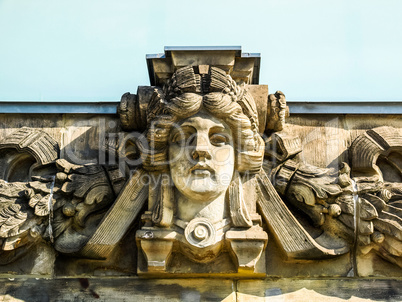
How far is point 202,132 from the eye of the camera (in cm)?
Answer: 532

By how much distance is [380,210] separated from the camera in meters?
5.40

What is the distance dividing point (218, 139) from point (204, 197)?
45 centimetres

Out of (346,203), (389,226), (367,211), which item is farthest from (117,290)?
(389,226)

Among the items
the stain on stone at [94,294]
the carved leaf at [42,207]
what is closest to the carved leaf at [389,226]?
the stain on stone at [94,294]

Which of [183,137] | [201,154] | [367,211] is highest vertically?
[183,137]

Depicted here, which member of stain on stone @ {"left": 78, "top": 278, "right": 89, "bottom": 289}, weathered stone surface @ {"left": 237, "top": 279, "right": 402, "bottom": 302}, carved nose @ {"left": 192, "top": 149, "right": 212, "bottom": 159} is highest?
carved nose @ {"left": 192, "top": 149, "right": 212, "bottom": 159}

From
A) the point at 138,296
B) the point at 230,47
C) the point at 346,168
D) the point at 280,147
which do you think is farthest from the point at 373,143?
the point at 138,296

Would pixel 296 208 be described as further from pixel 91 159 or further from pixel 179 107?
pixel 91 159

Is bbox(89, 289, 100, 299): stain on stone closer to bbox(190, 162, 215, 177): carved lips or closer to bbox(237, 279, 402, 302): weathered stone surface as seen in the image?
bbox(237, 279, 402, 302): weathered stone surface

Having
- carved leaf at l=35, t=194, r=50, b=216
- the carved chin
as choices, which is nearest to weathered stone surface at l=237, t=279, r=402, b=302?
the carved chin

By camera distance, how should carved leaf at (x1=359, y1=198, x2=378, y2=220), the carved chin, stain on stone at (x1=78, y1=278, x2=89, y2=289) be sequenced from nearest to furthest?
the carved chin < carved leaf at (x1=359, y1=198, x2=378, y2=220) < stain on stone at (x1=78, y1=278, x2=89, y2=289)

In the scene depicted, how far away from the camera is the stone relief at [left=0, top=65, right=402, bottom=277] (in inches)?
209

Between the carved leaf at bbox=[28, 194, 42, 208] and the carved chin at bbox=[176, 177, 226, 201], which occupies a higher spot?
the carved chin at bbox=[176, 177, 226, 201]

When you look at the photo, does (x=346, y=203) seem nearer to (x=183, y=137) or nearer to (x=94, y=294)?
(x=183, y=137)
